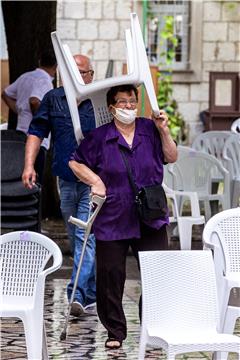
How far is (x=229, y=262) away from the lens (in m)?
7.59

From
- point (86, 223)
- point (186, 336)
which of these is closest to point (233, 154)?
point (86, 223)

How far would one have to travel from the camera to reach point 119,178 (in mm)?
7797

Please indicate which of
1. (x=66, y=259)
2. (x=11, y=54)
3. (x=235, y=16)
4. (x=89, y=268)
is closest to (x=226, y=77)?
(x=235, y=16)

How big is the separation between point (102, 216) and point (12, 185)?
3.82m

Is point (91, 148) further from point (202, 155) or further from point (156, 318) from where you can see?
point (202, 155)

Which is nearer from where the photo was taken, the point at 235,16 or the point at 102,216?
the point at 102,216

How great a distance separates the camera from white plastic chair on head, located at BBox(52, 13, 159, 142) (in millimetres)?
7902

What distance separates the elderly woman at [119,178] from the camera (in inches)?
308

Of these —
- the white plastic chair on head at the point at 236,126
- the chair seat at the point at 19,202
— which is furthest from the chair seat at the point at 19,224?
the white plastic chair on head at the point at 236,126

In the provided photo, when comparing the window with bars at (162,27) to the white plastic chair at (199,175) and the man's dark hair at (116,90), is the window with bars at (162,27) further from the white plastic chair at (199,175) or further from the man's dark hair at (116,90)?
the man's dark hair at (116,90)

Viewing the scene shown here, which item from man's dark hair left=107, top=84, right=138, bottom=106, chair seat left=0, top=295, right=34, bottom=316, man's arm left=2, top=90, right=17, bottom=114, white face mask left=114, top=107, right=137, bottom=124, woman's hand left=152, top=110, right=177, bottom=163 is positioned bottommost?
chair seat left=0, top=295, right=34, bottom=316

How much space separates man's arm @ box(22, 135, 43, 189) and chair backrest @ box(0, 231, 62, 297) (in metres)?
1.62

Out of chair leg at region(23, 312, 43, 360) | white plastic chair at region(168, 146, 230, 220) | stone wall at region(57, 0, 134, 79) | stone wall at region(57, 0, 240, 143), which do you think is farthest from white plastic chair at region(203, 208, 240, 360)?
stone wall at region(57, 0, 240, 143)

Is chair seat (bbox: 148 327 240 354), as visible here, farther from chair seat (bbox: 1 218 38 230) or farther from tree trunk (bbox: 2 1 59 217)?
tree trunk (bbox: 2 1 59 217)
